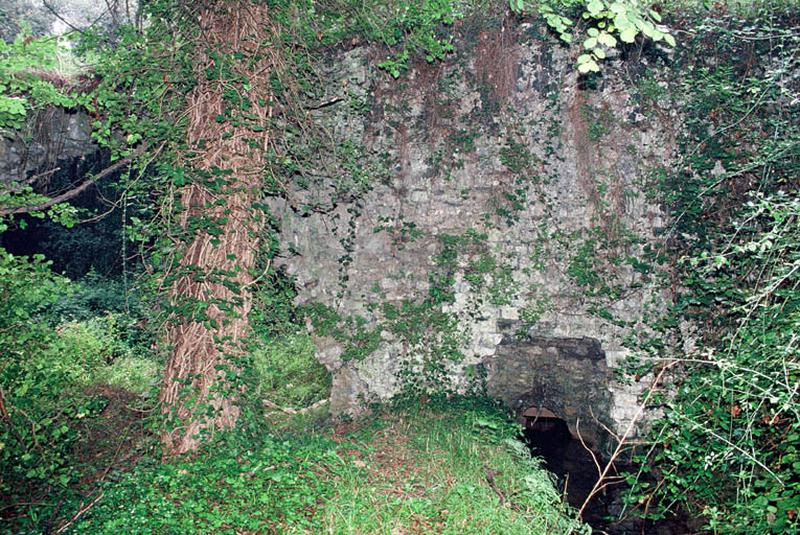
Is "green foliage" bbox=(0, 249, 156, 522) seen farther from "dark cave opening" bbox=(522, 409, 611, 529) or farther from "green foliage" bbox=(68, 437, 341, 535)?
"dark cave opening" bbox=(522, 409, 611, 529)

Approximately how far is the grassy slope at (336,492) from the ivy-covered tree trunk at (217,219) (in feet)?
1.58

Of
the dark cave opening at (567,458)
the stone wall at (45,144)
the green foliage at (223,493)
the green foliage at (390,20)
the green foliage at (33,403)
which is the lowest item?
the dark cave opening at (567,458)

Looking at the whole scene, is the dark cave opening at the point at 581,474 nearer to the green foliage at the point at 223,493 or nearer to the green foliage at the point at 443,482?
the green foliage at the point at 443,482

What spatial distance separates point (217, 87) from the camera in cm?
453

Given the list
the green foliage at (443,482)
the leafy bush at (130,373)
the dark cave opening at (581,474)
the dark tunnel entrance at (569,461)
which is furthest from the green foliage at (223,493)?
the dark tunnel entrance at (569,461)

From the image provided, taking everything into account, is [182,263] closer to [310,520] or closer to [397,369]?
[310,520]

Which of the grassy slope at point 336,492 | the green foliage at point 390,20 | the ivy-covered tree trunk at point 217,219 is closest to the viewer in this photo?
the grassy slope at point 336,492

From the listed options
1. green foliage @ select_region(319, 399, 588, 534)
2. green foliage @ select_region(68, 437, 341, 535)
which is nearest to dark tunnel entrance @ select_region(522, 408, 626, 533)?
green foliage @ select_region(319, 399, 588, 534)

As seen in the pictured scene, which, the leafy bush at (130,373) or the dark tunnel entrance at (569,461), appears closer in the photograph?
the dark tunnel entrance at (569,461)

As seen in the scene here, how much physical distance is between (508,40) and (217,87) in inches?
162

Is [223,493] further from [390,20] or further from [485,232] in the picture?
[390,20]

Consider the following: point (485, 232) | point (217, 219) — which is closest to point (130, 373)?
point (217, 219)

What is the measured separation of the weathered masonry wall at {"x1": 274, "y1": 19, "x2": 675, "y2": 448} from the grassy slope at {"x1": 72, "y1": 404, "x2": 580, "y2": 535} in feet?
6.50

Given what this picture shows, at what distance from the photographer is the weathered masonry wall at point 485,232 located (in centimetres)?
673
